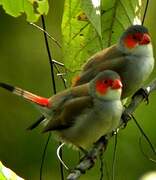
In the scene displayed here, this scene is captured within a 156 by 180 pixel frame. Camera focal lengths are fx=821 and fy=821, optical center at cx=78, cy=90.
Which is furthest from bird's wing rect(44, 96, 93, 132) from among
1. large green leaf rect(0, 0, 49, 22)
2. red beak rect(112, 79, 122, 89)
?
large green leaf rect(0, 0, 49, 22)

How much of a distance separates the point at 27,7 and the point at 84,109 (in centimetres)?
108

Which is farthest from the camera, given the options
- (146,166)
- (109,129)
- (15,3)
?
(146,166)

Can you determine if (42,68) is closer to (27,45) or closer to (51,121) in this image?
(27,45)

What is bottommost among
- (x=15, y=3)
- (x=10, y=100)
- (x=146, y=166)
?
(x=146, y=166)

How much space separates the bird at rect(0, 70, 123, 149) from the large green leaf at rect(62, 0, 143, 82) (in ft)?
1.84

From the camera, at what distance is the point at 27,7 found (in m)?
2.23

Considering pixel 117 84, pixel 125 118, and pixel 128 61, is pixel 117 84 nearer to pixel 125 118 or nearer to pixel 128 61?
pixel 125 118

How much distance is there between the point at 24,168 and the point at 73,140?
2284 mm

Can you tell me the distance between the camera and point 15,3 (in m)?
2.16

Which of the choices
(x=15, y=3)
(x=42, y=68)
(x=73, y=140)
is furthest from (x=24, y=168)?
(x=15, y=3)

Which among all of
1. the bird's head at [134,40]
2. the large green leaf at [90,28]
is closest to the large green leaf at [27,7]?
the large green leaf at [90,28]

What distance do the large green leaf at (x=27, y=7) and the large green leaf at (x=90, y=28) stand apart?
0.08m

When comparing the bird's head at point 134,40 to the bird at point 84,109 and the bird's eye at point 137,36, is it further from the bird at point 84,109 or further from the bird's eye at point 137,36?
the bird at point 84,109

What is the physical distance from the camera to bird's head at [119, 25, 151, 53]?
3.56m
